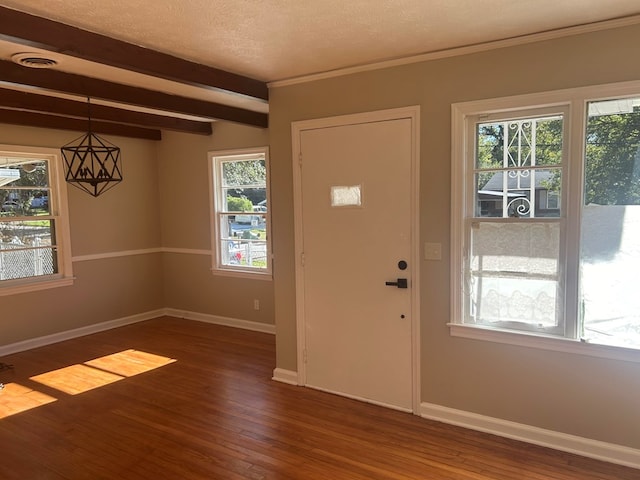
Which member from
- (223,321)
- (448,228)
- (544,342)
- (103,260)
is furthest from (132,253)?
(544,342)

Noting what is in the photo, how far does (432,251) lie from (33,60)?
2.77m

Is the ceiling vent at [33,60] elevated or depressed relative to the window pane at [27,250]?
elevated

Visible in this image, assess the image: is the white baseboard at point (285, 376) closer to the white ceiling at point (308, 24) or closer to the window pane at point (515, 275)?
the window pane at point (515, 275)

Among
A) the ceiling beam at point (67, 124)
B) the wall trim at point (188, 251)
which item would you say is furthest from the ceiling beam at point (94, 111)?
the wall trim at point (188, 251)

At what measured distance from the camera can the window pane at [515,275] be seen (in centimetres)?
281

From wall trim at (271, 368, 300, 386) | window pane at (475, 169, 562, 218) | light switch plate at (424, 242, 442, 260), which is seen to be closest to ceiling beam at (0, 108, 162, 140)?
wall trim at (271, 368, 300, 386)

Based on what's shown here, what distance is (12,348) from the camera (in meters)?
4.74

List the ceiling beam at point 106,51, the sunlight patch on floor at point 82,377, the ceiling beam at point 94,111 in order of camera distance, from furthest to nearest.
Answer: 1. the ceiling beam at point 94,111
2. the sunlight patch on floor at point 82,377
3. the ceiling beam at point 106,51

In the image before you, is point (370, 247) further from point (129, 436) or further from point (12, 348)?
point (12, 348)

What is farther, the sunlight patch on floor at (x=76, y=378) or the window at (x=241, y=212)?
the window at (x=241, y=212)

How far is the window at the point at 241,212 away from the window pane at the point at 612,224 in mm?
3265

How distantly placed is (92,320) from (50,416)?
2.31 m

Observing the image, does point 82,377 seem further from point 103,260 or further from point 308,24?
point 308,24

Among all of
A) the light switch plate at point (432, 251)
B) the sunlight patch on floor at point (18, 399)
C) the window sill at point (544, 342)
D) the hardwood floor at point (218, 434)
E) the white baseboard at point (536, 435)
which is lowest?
the hardwood floor at point (218, 434)
